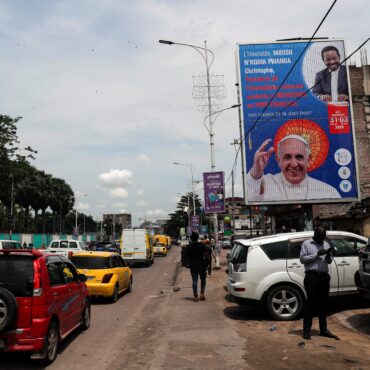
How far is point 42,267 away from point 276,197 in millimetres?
22889

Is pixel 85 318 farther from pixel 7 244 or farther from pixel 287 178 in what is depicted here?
pixel 287 178

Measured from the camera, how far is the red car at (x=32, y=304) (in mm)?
6004

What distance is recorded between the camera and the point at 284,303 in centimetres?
920

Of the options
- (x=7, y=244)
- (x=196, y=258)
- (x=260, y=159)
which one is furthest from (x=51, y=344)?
(x=260, y=159)

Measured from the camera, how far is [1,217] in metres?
78.5

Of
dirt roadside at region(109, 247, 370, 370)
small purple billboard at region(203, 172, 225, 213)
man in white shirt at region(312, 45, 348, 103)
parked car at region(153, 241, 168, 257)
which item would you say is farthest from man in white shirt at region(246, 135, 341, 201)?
parked car at region(153, 241, 168, 257)

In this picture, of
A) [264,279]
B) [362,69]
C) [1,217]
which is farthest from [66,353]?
[1,217]

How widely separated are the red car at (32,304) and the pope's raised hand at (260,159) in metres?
21.8

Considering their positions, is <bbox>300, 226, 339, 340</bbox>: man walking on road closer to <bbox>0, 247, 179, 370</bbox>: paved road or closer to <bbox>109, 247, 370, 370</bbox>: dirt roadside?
<bbox>109, 247, 370, 370</bbox>: dirt roadside

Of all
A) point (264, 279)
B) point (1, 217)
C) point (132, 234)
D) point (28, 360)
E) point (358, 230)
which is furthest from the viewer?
point (1, 217)

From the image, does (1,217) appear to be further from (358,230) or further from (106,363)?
(106,363)

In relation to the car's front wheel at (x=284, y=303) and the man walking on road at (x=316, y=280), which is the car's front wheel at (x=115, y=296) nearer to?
the car's front wheel at (x=284, y=303)

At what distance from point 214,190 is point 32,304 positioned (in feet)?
62.1

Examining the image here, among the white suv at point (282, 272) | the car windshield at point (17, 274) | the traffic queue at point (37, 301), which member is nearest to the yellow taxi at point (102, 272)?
the traffic queue at point (37, 301)
